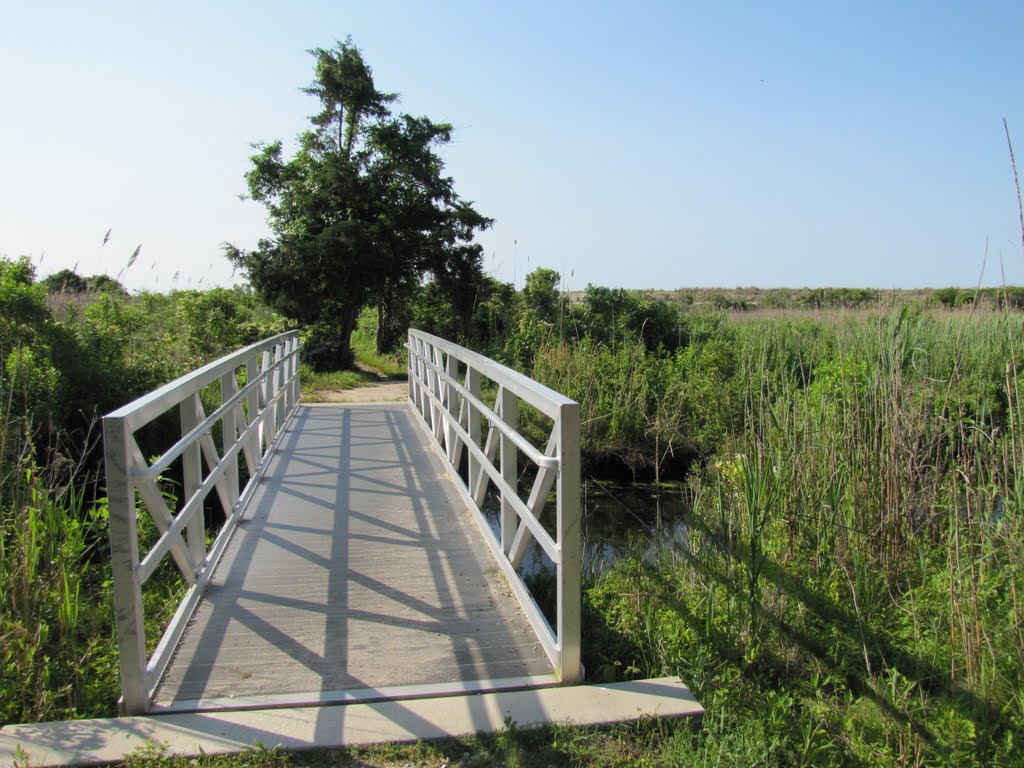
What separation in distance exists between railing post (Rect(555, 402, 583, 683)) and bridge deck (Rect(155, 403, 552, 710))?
0.55ft

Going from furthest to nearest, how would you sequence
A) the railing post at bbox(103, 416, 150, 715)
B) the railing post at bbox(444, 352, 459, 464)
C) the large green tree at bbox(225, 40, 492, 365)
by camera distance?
the large green tree at bbox(225, 40, 492, 365)
the railing post at bbox(444, 352, 459, 464)
the railing post at bbox(103, 416, 150, 715)

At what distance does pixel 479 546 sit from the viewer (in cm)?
477


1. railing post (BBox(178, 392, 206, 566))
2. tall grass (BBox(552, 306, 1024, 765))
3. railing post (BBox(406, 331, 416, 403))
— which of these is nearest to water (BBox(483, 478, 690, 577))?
tall grass (BBox(552, 306, 1024, 765))

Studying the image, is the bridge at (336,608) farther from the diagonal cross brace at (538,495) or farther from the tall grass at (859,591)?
the tall grass at (859,591)

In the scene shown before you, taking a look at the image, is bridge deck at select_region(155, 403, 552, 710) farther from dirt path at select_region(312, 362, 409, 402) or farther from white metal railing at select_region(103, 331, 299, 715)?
dirt path at select_region(312, 362, 409, 402)

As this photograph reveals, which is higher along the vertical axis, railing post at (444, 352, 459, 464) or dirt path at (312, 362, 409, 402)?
railing post at (444, 352, 459, 464)

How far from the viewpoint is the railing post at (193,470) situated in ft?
12.6

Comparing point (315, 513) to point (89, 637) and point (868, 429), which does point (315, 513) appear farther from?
point (868, 429)

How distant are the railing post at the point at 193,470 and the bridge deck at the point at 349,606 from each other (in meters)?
0.23

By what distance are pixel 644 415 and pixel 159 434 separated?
18.0 feet

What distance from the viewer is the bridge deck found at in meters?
3.13

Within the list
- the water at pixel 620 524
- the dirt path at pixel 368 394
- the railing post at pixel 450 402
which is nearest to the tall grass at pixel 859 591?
the water at pixel 620 524

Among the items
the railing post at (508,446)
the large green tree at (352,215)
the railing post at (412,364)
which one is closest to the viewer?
the railing post at (508,446)

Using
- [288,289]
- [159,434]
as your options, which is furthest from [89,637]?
[288,289]
